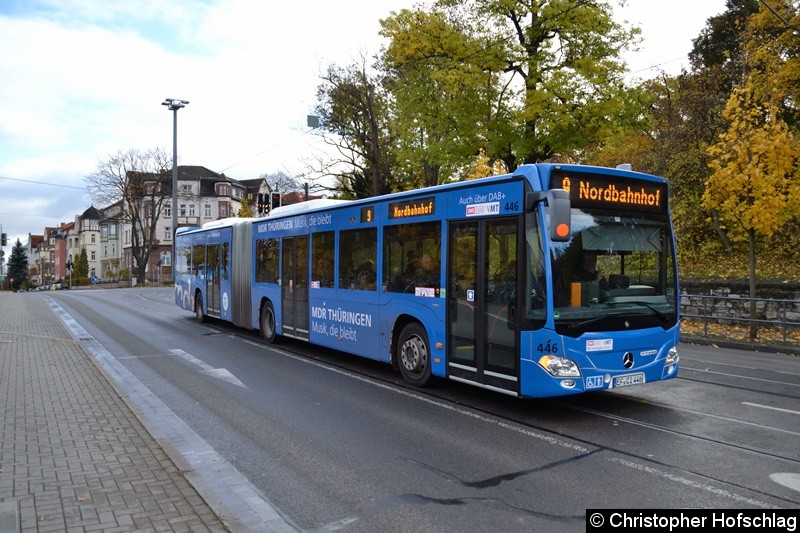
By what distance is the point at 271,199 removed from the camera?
2361cm

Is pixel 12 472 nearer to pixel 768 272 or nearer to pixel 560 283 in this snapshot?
pixel 560 283

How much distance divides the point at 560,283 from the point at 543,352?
2.69 feet

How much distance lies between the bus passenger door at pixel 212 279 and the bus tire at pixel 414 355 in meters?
9.85

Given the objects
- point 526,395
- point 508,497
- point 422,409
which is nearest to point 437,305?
point 422,409

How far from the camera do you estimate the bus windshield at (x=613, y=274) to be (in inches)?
281

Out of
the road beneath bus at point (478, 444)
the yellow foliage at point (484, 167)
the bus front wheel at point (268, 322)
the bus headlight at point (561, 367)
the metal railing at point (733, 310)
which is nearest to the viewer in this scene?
the road beneath bus at point (478, 444)

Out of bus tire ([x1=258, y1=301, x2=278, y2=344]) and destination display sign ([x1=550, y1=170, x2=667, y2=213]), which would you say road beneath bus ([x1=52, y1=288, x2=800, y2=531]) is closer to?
destination display sign ([x1=550, y1=170, x2=667, y2=213])

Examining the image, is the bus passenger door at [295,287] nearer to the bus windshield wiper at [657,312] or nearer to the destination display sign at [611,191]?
the destination display sign at [611,191]

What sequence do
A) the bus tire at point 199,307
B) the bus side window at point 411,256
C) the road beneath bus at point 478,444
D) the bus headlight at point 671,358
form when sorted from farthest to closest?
the bus tire at point 199,307
the bus side window at point 411,256
the bus headlight at point 671,358
the road beneath bus at point 478,444

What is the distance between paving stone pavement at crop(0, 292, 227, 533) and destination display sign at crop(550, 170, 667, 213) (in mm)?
5225

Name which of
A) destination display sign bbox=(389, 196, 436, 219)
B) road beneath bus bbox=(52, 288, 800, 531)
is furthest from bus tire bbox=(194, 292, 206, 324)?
destination display sign bbox=(389, 196, 436, 219)

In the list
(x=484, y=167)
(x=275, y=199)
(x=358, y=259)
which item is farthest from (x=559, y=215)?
(x=275, y=199)

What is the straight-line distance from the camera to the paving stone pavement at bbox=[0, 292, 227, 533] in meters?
4.38

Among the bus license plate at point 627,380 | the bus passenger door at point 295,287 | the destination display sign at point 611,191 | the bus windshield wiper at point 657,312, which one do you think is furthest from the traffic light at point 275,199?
the bus license plate at point 627,380
